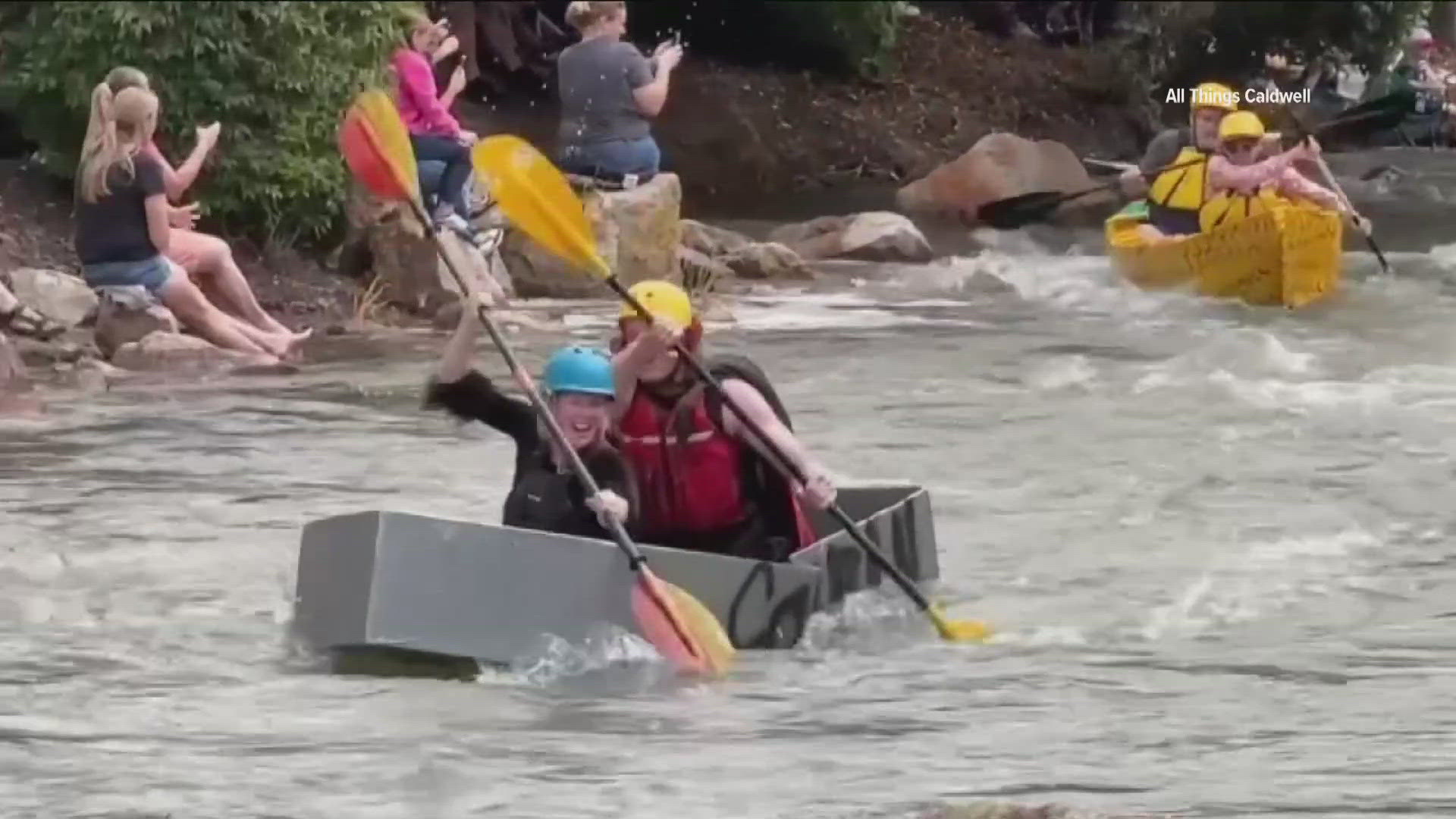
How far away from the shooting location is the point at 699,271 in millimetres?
19062

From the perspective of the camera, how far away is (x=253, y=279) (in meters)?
16.8

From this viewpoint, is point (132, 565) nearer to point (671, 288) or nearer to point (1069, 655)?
point (671, 288)

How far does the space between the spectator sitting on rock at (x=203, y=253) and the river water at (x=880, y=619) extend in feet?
1.89

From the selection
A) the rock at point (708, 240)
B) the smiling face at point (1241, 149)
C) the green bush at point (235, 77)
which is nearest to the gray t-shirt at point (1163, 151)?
the smiling face at point (1241, 149)

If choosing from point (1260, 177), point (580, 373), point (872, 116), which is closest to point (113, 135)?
point (580, 373)

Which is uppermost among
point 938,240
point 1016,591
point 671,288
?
point 671,288

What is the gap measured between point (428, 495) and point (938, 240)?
1255 cm

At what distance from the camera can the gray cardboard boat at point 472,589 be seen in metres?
8.36

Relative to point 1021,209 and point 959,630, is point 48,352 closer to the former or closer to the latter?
point 959,630

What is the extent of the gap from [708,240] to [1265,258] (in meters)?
3.88

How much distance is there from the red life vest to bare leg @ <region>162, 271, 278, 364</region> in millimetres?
5732

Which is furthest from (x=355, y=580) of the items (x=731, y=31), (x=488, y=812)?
(x=731, y=31)

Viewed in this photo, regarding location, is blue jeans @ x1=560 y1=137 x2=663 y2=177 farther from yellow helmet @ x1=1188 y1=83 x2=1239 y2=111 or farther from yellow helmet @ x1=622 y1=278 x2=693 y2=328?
yellow helmet @ x1=622 y1=278 x2=693 y2=328

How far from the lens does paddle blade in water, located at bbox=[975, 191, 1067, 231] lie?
25.5 meters
